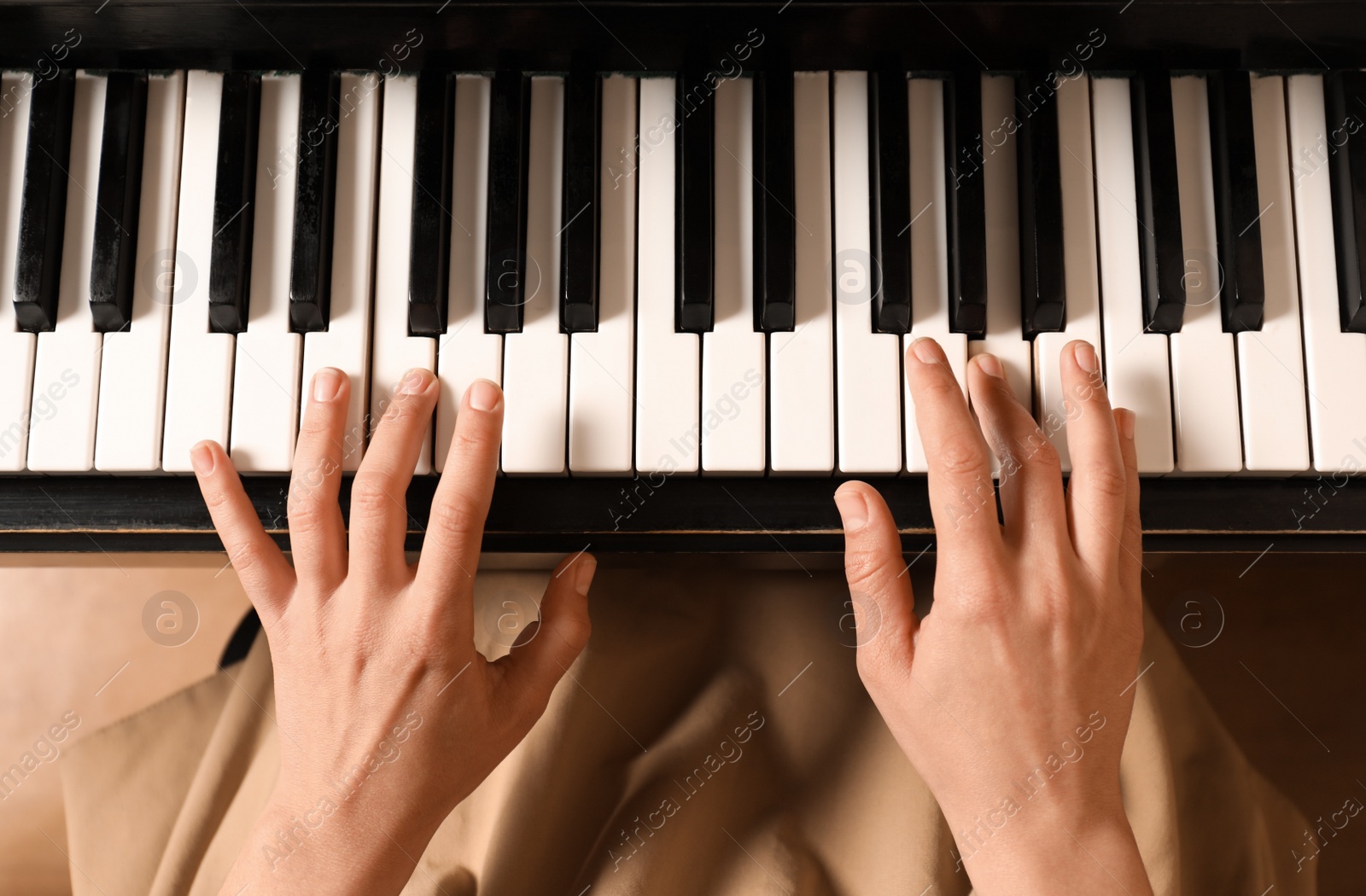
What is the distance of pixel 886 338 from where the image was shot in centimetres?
68

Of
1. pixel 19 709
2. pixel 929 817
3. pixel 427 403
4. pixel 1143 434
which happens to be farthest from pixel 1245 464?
pixel 19 709

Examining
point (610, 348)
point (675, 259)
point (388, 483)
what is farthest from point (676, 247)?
point (388, 483)

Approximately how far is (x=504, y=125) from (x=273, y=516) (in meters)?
0.41

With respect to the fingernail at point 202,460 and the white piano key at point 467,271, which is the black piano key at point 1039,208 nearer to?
the white piano key at point 467,271

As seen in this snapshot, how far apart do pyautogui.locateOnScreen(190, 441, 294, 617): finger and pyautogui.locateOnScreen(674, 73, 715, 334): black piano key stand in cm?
41

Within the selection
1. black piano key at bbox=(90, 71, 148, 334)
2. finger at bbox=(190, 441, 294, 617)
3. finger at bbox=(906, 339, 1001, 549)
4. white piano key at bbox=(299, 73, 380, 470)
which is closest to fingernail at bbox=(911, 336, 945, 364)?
finger at bbox=(906, 339, 1001, 549)

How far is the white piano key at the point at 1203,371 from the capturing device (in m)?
0.67

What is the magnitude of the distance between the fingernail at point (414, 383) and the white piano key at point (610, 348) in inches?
4.9

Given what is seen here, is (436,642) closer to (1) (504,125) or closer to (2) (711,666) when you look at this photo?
(2) (711,666)

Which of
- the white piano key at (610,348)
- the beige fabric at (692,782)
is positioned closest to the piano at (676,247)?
the white piano key at (610,348)

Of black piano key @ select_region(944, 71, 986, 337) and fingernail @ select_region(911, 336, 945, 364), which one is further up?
black piano key @ select_region(944, 71, 986, 337)

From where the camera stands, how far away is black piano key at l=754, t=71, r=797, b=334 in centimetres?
67

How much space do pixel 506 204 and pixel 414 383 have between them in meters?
0.18

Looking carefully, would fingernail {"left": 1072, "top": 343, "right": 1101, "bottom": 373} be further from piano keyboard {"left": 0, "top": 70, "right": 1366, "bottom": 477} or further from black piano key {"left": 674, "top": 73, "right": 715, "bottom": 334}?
black piano key {"left": 674, "top": 73, "right": 715, "bottom": 334}
